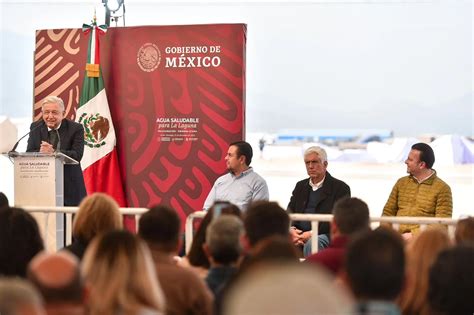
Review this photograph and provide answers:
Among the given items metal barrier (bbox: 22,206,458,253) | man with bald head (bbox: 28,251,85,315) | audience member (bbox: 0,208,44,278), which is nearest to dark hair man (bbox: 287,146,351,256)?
metal barrier (bbox: 22,206,458,253)

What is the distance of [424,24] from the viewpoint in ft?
40.8

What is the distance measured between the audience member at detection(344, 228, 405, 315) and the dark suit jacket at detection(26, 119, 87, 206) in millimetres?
4585

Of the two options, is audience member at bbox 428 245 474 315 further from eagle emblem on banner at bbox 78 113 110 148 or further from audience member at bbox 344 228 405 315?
eagle emblem on banner at bbox 78 113 110 148

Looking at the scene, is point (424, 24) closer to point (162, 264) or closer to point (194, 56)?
point (194, 56)

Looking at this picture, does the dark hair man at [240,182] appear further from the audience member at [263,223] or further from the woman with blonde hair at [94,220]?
the audience member at [263,223]

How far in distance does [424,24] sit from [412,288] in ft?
30.8

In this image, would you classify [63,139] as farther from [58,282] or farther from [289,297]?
[289,297]

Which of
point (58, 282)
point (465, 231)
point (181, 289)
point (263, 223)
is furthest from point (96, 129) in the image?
point (58, 282)

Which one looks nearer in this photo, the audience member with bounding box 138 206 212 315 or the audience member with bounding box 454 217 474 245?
the audience member with bounding box 138 206 212 315

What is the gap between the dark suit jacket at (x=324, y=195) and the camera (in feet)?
22.8

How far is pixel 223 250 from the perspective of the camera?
3631 mm

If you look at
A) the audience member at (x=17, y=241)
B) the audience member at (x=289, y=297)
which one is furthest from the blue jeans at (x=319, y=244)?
the audience member at (x=289, y=297)

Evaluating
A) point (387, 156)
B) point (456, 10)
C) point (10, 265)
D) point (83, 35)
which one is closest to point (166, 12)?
point (83, 35)

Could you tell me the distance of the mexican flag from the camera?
8.06 metres
